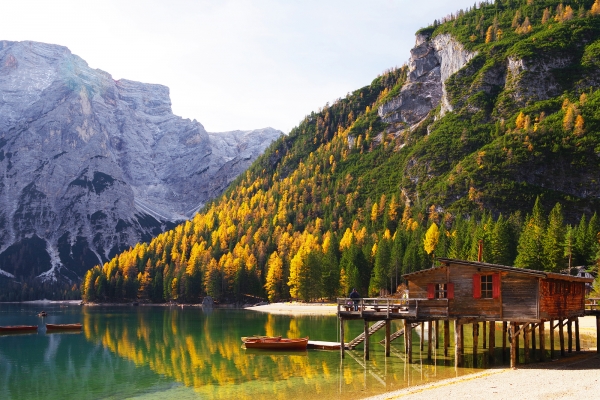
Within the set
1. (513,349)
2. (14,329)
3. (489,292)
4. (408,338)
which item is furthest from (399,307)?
(14,329)

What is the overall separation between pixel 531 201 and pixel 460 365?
13254 cm

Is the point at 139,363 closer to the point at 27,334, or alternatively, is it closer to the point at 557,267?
the point at 27,334

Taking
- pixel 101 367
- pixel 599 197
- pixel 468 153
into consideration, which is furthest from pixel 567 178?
pixel 101 367

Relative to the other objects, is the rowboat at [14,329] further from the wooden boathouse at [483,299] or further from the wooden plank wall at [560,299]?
the wooden plank wall at [560,299]

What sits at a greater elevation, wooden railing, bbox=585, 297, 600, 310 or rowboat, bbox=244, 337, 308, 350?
wooden railing, bbox=585, 297, 600, 310

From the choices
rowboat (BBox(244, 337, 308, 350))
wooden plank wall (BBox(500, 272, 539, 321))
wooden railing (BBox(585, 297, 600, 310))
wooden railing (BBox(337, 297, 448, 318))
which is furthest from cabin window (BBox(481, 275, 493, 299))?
rowboat (BBox(244, 337, 308, 350))

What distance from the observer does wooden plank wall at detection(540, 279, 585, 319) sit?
141 feet

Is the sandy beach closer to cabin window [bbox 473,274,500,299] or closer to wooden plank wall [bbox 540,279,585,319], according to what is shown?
wooden plank wall [bbox 540,279,585,319]

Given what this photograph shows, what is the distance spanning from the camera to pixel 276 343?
190ft

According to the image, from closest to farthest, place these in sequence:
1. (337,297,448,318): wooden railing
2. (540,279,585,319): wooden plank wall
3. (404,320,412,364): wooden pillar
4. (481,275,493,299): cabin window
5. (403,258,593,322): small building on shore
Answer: (403,258,593,322): small building on shore → (540,279,585,319): wooden plank wall → (481,275,493,299): cabin window → (337,297,448,318): wooden railing → (404,320,412,364): wooden pillar

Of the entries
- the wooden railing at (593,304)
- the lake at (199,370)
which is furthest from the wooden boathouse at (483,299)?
the wooden railing at (593,304)

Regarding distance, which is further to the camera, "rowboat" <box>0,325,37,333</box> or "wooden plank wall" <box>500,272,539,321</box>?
"rowboat" <box>0,325,37,333</box>

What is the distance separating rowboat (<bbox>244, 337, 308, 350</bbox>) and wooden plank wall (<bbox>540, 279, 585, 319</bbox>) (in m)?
23.8

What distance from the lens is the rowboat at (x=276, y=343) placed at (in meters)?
57.1
